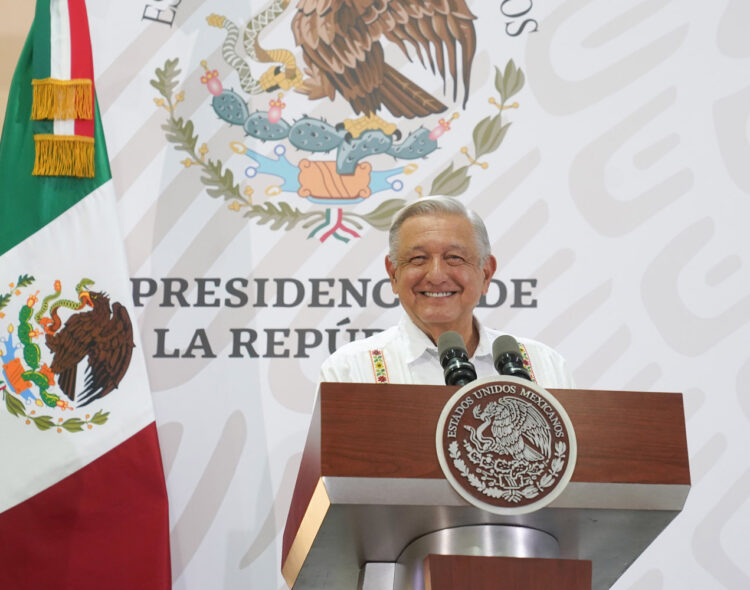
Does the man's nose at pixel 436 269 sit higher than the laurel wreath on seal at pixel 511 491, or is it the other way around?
the man's nose at pixel 436 269

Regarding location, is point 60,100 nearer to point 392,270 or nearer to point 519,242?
point 392,270

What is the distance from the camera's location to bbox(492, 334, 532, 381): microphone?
5.82 ft

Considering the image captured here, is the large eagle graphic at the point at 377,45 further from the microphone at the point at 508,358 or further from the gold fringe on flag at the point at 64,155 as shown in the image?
the microphone at the point at 508,358

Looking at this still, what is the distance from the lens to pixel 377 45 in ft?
12.0

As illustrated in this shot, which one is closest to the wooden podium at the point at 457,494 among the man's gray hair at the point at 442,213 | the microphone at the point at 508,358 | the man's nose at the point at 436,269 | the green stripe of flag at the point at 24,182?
the microphone at the point at 508,358

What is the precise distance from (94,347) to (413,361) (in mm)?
1237

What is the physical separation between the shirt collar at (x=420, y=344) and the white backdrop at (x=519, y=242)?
0.82 meters

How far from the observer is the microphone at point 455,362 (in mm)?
1738

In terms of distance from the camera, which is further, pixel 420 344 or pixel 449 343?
pixel 420 344

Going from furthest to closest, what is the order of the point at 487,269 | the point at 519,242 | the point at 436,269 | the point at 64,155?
the point at 519,242 → the point at 64,155 → the point at 487,269 → the point at 436,269

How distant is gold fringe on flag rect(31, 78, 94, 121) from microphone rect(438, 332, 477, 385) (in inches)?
77.2

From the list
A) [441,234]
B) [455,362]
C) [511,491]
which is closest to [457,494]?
[511,491]

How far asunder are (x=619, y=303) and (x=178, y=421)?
159 cm

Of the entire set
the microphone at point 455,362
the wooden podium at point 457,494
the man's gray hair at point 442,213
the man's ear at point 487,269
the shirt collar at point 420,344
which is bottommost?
the wooden podium at point 457,494
